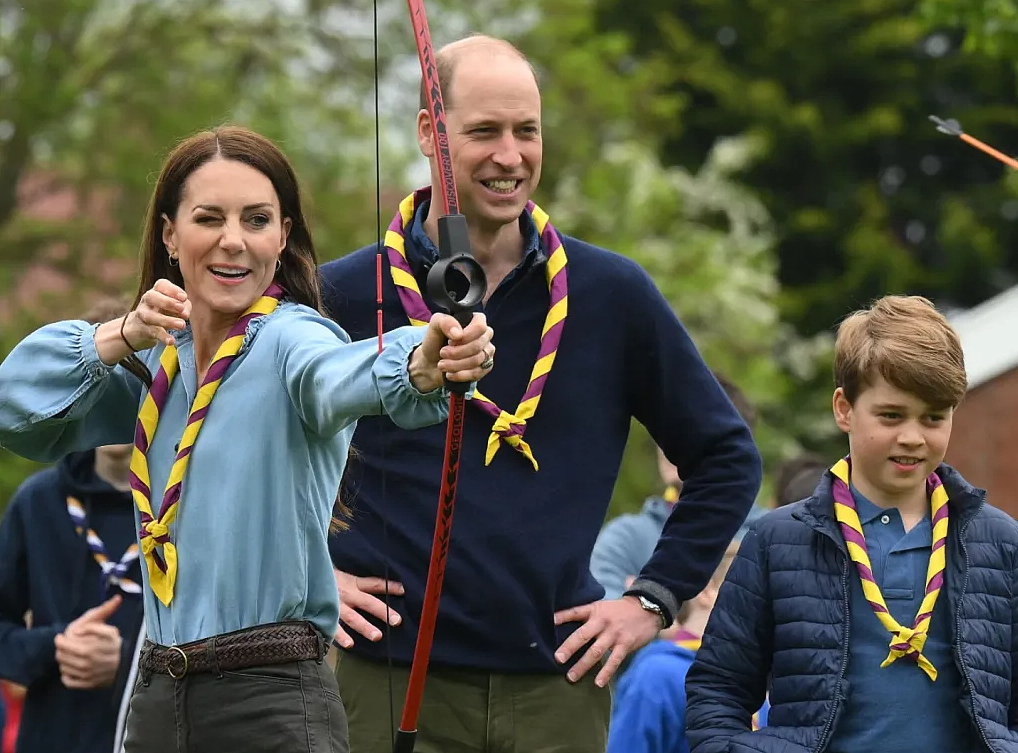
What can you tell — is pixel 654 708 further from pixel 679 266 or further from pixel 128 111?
pixel 128 111

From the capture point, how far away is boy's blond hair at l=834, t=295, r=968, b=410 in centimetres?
490

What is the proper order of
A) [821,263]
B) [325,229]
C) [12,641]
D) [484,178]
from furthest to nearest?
[821,263] → [325,229] → [12,641] → [484,178]

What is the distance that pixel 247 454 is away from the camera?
4.05 m

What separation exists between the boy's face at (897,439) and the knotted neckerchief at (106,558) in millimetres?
2823

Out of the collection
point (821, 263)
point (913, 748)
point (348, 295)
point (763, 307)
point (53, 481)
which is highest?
point (821, 263)

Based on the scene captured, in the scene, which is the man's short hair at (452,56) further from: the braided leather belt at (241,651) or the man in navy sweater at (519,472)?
the braided leather belt at (241,651)

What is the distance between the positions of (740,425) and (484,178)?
39.9 inches

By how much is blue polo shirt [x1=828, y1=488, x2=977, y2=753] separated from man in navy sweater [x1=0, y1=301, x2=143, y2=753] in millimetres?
2800

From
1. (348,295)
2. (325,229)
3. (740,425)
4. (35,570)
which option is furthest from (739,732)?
(325,229)

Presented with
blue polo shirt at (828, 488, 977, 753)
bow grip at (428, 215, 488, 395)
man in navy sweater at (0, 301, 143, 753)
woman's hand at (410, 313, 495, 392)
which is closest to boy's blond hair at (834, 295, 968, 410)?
blue polo shirt at (828, 488, 977, 753)

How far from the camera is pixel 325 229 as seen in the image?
2127 cm

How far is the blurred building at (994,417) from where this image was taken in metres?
11.7

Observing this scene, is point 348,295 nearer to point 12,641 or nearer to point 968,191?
point 12,641

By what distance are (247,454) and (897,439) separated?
5.71ft
